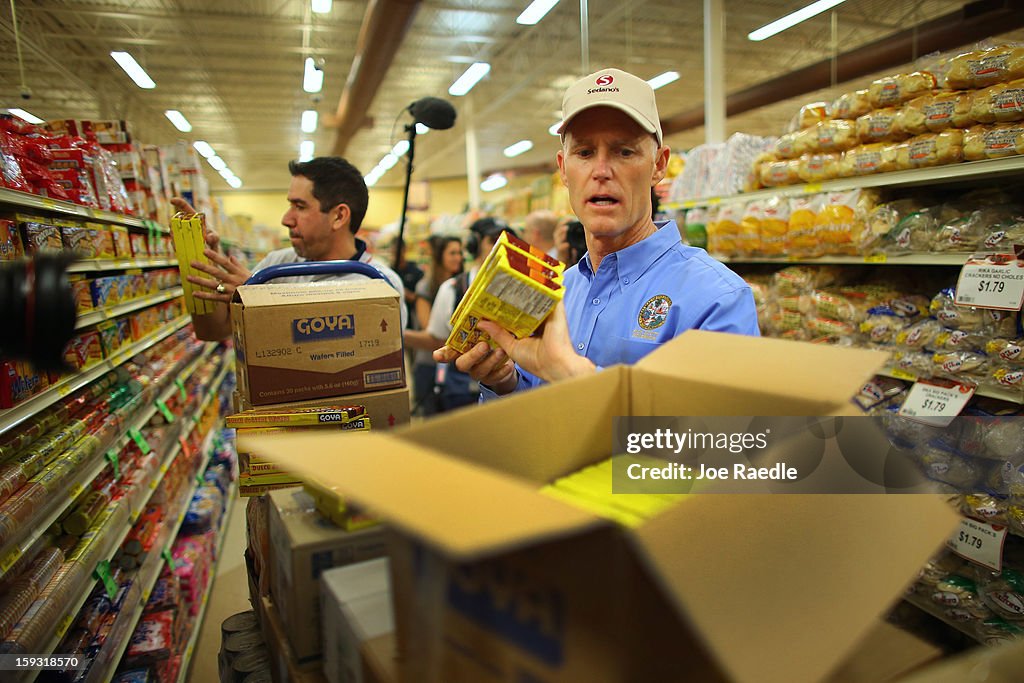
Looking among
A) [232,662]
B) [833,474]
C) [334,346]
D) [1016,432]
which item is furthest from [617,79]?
[1016,432]

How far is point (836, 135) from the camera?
2811mm

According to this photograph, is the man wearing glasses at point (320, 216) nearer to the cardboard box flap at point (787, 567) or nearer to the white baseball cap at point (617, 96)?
the white baseball cap at point (617, 96)

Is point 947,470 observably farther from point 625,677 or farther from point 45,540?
point 45,540

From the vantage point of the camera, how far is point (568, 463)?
994 millimetres

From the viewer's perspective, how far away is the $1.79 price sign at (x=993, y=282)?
2035 millimetres

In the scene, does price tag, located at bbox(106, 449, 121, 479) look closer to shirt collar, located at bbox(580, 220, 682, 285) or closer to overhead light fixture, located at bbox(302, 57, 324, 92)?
shirt collar, located at bbox(580, 220, 682, 285)

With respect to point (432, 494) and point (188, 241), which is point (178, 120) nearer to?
point (188, 241)

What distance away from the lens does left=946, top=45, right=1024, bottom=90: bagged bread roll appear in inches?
86.6

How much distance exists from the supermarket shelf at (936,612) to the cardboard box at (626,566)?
218 cm

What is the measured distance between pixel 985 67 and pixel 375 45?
703 centimetres

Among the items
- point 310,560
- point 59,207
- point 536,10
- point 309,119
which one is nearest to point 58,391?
point 59,207

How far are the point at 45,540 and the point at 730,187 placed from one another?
3809 millimetres

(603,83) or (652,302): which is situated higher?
(603,83)

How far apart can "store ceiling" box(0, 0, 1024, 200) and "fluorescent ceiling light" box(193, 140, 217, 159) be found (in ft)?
2.41
